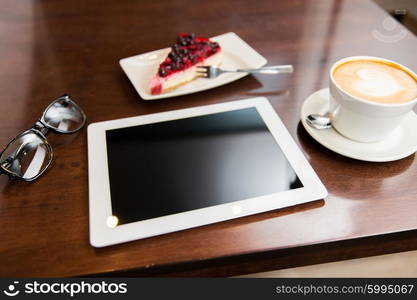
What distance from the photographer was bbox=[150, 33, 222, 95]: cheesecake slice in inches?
29.0

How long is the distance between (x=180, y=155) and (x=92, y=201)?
147 mm

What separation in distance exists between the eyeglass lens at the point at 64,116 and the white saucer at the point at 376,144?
40 centimetres

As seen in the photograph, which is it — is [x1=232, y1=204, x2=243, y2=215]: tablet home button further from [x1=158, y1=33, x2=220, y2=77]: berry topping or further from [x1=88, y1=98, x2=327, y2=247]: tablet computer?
[x1=158, y1=33, x2=220, y2=77]: berry topping

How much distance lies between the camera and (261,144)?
1.92 feet

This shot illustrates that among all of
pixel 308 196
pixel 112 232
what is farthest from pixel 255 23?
pixel 112 232

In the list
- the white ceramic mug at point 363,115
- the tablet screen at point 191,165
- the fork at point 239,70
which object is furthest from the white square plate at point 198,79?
the white ceramic mug at point 363,115

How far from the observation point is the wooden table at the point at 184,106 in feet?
1.53

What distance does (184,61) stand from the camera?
30.0 inches

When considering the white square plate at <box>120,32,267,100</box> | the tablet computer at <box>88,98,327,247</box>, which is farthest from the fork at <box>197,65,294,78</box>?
the tablet computer at <box>88,98,327,247</box>

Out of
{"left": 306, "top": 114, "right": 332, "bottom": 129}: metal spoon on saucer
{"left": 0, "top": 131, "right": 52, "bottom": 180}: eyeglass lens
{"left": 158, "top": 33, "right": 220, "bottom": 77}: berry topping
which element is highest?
{"left": 158, "top": 33, "right": 220, "bottom": 77}: berry topping

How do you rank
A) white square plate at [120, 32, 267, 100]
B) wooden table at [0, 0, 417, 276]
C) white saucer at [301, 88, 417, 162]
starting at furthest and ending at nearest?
white square plate at [120, 32, 267, 100] → white saucer at [301, 88, 417, 162] → wooden table at [0, 0, 417, 276]

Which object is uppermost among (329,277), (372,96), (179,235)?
(372,96)

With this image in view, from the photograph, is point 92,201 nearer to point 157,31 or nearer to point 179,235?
point 179,235

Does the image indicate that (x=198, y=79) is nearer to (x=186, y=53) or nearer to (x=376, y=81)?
(x=186, y=53)
